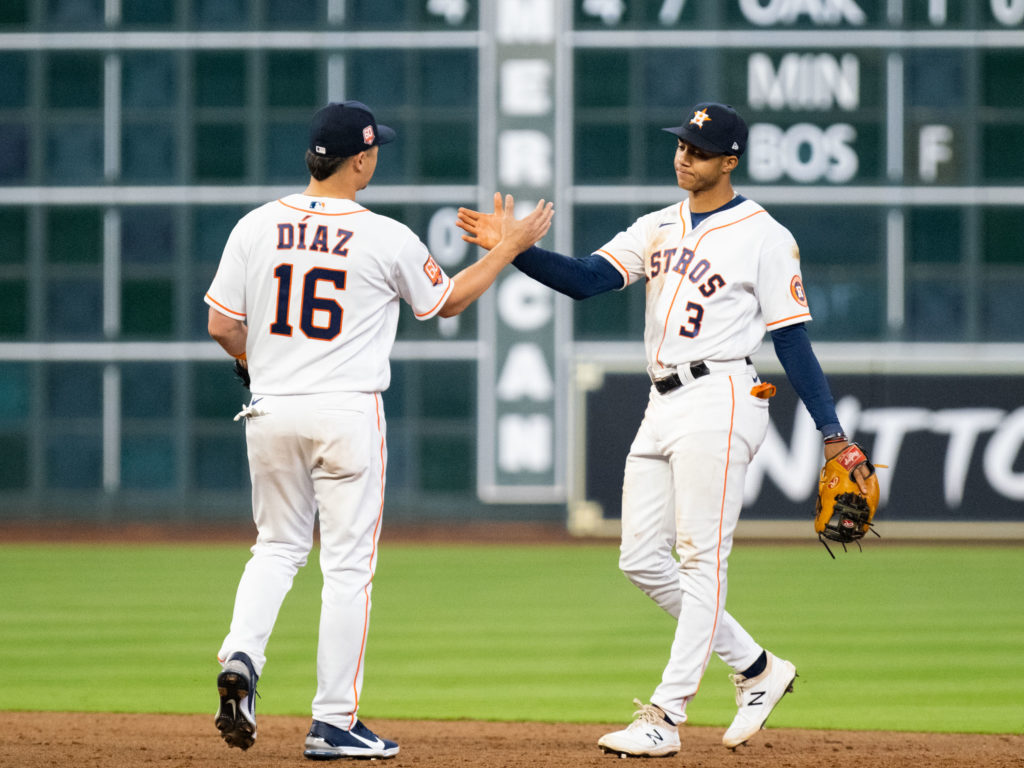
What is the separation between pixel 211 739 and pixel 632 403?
8.30 metres

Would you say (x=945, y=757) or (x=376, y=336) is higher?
(x=376, y=336)

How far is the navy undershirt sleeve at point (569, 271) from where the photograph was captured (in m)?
4.59

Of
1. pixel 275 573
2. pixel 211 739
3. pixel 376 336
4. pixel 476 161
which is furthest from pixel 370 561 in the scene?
pixel 476 161

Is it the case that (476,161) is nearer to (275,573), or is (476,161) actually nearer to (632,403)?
(632,403)

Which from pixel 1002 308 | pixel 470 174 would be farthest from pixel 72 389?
pixel 1002 308

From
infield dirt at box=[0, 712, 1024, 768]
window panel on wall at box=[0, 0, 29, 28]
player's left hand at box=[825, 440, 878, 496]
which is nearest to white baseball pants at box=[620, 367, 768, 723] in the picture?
player's left hand at box=[825, 440, 878, 496]

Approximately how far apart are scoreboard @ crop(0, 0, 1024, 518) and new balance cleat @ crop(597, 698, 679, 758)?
8.59m

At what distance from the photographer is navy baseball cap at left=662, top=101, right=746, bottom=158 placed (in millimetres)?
4414

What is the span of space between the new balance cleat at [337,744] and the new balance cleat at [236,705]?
0.23 metres

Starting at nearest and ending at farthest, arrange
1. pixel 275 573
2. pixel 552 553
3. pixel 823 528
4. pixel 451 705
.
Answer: pixel 275 573
pixel 823 528
pixel 451 705
pixel 552 553

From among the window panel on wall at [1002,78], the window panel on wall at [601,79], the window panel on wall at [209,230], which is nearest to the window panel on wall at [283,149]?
the window panel on wall at [209,230]

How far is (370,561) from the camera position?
13.8 feet

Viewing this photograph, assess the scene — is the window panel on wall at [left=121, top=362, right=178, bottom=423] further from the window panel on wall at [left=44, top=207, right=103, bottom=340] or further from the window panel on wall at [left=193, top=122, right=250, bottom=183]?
the window panel on wall at [left=193, top=122, right=250, bottom=183]

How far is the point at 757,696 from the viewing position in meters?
4.49
